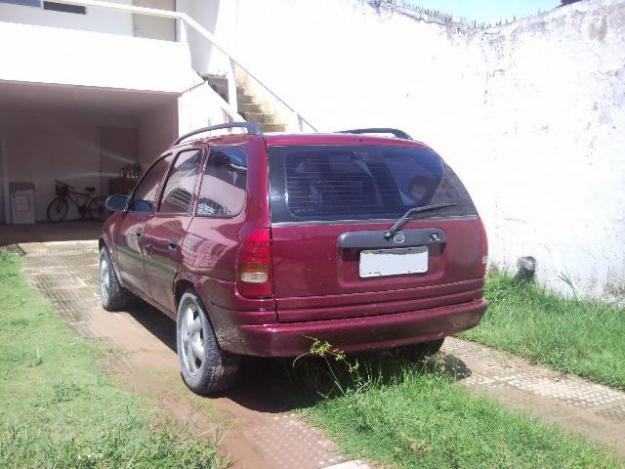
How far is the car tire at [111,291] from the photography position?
5.79 meters

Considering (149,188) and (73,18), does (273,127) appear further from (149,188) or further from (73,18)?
(73,18)

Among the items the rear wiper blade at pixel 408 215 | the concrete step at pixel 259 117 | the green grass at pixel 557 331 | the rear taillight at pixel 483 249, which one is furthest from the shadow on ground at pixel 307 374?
the concrete step at pixel 259 117

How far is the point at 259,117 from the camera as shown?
10.5 meters

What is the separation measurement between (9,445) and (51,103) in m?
10.6

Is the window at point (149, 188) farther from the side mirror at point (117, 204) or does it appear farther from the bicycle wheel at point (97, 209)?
the bicycle wheel at point (97, 209)

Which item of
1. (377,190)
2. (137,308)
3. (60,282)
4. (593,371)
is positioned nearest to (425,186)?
(377,190)

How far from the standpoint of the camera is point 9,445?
9.37ft

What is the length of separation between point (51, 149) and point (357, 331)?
13.2m

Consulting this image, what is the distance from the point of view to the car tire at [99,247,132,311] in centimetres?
579

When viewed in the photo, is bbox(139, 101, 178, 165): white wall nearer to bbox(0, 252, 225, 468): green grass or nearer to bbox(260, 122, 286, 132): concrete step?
bbox(260, 122, 286, 132): concrete step

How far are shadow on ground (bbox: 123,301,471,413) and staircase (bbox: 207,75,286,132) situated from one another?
21.1 feet

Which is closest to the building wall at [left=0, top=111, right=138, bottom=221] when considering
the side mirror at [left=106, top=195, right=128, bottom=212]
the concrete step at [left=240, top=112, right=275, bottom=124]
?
the concrete step at [left=240, top=112, right=275, bottom=124]

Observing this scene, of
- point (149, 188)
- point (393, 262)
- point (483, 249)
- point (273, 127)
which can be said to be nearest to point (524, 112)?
point (483, 249)

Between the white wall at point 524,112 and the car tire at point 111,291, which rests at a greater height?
the white wall at point 524,112
